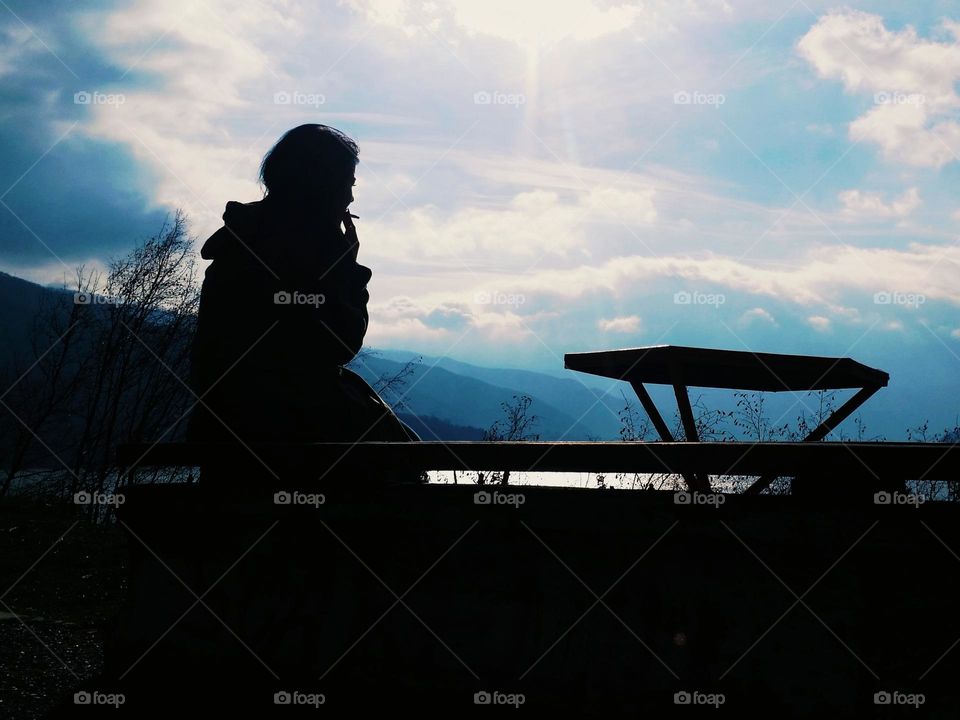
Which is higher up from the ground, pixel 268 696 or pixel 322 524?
pixel 322 524

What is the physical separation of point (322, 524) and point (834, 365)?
10.7 ft

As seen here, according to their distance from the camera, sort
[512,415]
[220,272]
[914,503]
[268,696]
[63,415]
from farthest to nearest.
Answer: [63,415], [512,415], [220,272], [268,696], [914,503]

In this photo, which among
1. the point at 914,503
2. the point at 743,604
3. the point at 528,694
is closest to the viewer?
the point at 914,503

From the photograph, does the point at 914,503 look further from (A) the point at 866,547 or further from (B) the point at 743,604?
(B) the point at 743,604

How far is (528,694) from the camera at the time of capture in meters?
3.00

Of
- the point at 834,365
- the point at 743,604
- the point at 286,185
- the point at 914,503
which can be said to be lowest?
the point at 743,604

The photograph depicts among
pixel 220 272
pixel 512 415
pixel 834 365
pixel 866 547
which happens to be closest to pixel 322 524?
pixel 220 272
